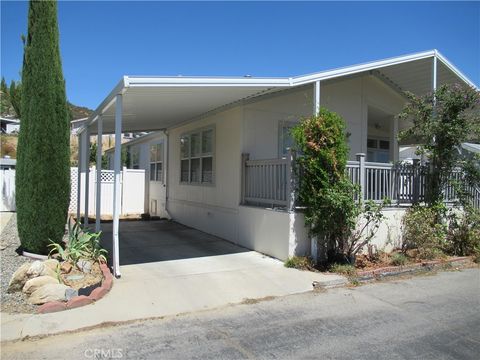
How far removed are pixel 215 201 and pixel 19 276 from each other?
5431 millimetres

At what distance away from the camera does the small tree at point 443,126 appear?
29.2 feet

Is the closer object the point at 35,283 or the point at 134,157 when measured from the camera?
the point at 35,283

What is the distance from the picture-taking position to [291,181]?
782 centimetres

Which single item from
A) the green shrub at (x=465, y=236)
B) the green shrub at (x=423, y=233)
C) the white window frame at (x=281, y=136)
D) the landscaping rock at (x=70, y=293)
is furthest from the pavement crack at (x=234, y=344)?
the green shrub at (x=465, y=236)

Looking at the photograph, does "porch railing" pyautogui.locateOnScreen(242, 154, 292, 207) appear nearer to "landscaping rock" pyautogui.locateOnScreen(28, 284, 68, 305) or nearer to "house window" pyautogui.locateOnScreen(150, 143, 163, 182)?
"landscaping rock" pyautogui.locateOnScreen(28, 284, 68, 305)

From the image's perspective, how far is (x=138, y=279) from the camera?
673 cm

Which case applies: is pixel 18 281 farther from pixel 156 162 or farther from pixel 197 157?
pixel 156 162

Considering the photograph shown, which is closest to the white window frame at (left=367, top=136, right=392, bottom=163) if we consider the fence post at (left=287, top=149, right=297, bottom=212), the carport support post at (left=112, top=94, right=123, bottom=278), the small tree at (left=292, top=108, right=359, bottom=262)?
the small tree at (left=292, top=108, right=359, bottom=262)

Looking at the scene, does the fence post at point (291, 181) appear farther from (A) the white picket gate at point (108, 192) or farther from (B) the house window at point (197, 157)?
(A) the white picket gate at point (108, 192)

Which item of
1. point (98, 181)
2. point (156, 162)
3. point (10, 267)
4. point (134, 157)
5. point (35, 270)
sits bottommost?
point (10, 267)

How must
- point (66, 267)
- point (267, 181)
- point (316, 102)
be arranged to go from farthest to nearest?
point (267, 181) < point (316, 102) < point (66, 267)

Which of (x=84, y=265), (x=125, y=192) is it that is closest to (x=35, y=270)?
(x=84, y=265)

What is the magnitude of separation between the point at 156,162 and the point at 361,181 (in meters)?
9.04

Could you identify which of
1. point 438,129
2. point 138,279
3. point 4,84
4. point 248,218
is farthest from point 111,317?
point 4,84
